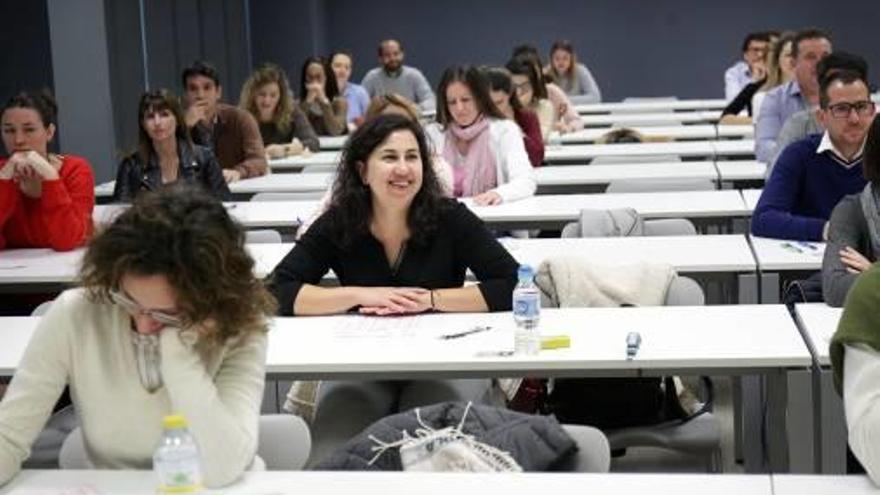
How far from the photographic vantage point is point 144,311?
2.47 m

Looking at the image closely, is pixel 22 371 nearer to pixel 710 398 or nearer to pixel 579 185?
pixel 710 398

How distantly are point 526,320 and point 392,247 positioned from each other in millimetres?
721

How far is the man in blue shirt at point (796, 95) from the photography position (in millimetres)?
6605

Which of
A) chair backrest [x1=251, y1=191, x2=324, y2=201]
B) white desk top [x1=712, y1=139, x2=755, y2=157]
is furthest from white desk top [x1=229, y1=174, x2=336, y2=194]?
white desk top [x1=712, y1=139, x2=755, y2=157]

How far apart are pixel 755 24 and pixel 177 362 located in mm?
14274

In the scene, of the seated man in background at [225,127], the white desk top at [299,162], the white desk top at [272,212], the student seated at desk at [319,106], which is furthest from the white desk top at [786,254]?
the student seated at desk at [319,106]

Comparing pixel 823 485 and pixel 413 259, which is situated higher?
pixel 413 259

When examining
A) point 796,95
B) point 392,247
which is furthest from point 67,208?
point 796,95

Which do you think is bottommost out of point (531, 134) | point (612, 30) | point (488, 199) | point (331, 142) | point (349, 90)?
point (488, 199)

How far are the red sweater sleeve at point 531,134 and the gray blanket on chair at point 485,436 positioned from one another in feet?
16.0

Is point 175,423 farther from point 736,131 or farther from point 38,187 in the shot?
point 736,131

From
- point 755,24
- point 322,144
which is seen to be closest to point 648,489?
point 322,144

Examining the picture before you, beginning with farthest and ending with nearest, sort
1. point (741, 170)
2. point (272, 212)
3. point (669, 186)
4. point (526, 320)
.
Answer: point (741, 170), point (669, 186), point (272, 212), point (526, 320)

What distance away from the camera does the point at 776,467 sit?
10.7 ft
